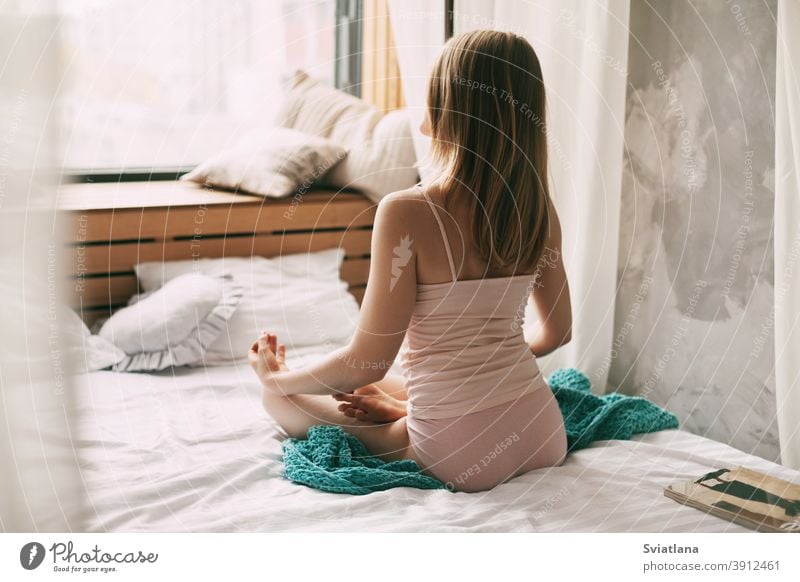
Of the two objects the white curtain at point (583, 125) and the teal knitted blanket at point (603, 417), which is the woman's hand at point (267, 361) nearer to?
the teal knitted blanket at point (603, 417)

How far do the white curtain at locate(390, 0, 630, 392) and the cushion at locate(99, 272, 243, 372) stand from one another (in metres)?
0.73

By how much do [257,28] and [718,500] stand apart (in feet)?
6.25

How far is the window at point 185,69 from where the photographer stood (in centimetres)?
242

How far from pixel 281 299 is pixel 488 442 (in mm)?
935

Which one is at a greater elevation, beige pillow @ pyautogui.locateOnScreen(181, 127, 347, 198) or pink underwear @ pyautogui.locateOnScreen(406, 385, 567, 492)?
beige pillow @ pyautogui.locateOnScreen(181, 127, 347, 198)

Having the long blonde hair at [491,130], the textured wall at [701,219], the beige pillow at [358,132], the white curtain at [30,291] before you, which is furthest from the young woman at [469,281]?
the beige pillow at [358,132]

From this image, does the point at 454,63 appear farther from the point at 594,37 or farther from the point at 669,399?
the point at 669,399

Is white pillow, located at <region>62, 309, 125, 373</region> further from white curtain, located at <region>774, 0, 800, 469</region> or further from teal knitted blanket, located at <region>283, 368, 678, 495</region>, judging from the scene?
white curtain, located at <region>774, 0, 800, 469</region>

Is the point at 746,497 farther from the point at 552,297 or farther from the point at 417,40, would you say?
the point at 417,40

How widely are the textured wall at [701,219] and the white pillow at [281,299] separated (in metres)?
0.67

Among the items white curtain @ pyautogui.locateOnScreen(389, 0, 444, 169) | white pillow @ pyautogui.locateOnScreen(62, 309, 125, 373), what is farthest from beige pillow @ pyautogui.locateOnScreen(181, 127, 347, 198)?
white pillow @ pyautogui.locateOnScreen(62, 309, 125, 373)

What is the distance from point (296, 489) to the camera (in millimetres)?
1290

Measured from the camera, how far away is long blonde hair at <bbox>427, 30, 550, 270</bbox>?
4.00 feet
